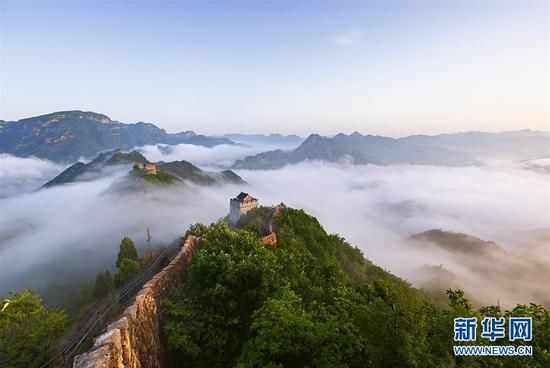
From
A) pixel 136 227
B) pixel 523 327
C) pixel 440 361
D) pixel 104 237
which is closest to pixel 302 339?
pixel 440 361

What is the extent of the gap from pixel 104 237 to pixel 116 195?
49755 mm

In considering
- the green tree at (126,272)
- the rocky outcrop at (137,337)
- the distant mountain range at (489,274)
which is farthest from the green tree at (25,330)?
the distant mountain range at (489,274)

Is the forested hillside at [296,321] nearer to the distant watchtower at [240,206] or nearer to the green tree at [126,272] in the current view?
the green tree at [126,272]

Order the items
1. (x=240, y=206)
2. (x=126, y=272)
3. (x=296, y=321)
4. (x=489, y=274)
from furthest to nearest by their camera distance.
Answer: (x=489, y=274) < (x=240, y=206) < (x=126, y=272) < (x=296, y=321)

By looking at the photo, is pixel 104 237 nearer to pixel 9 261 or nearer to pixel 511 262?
pixel 9 261

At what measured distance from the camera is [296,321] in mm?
15367

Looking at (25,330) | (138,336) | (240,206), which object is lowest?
(240,206)

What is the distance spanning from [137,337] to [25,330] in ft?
32.1

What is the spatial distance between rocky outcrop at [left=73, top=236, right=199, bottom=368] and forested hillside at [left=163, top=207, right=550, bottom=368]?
942 mm

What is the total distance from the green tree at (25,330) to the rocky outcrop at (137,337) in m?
7.82

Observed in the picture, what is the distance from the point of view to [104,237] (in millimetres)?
150625

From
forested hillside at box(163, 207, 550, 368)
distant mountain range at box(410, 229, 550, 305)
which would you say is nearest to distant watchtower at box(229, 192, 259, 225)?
forested hillside at box(163, 207, 550, 368)

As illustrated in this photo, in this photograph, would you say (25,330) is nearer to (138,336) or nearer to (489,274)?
(138,336)

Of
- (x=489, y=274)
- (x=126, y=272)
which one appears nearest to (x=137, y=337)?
(x=126, y=272)
